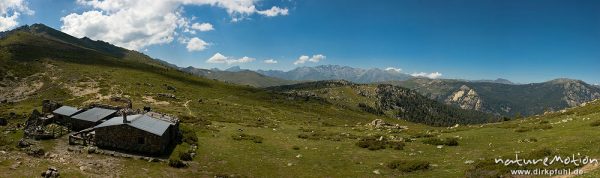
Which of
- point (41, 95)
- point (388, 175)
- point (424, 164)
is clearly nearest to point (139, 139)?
point (388, 175)

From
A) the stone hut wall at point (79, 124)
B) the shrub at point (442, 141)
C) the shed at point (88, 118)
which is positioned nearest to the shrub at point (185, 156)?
the shed at point (88, 118)

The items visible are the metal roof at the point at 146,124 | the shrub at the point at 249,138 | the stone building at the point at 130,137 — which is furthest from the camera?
the shrub at the point at 249,138

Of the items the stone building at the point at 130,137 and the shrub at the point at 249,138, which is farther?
the shrub at the point at 249,138

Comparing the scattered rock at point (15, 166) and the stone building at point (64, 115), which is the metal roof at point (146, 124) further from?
the stone building at point (64, 115)

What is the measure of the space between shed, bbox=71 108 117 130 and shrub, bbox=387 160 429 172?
37.9 metres

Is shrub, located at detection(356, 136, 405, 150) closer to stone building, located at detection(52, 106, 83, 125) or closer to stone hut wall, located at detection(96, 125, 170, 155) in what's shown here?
stone hut wall, located at detection(96, 125, 170, 155)

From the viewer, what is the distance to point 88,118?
54.0 m

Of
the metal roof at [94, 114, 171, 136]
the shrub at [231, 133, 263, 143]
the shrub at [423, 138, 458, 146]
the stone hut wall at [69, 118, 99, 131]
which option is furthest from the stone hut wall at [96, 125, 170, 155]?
the shrub at [423, 138, 458, 146]

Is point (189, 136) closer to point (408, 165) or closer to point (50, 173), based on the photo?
point (50, 173)

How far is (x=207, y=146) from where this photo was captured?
4906 centimetres

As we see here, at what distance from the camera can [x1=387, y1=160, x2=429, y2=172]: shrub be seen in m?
35.8

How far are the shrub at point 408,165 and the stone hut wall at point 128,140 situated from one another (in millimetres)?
24446

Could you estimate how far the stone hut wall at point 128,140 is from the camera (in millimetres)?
43594

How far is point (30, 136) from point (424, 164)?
1653 inches
